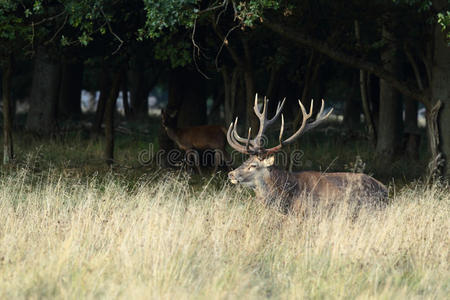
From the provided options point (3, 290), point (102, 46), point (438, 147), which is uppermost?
point (102, 46)

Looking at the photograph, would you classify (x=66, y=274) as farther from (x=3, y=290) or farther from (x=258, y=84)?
(x=258, y=84)

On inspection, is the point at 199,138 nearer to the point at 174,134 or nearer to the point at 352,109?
the point at 174,134

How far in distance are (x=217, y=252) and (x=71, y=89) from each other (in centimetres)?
2081

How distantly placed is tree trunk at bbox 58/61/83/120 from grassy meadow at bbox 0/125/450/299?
17.5 metres

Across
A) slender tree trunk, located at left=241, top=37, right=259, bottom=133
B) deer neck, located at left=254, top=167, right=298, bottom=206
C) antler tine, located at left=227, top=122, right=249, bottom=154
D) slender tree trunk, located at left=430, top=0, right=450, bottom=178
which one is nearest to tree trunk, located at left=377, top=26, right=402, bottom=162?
slender tree trunk, located at left=241, top=37, right=259, bottom=133

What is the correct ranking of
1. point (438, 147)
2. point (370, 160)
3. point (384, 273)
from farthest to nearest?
point (370, 160) < point (438, 147) < point (384, 273)

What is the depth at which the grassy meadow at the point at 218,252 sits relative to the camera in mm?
6113

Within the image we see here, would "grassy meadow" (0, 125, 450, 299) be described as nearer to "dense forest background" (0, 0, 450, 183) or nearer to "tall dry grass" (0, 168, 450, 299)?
"tall dry grass" (0, 168, 450, 299)

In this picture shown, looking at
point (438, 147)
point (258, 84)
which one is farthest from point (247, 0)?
point (258, 84)

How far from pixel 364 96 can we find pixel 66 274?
1225 centimetres

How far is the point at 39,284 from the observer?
19.9ft

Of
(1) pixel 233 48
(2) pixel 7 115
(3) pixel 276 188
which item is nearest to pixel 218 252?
(3) pixel 276 188

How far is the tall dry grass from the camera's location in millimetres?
6117

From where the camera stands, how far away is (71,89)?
27047 mm
